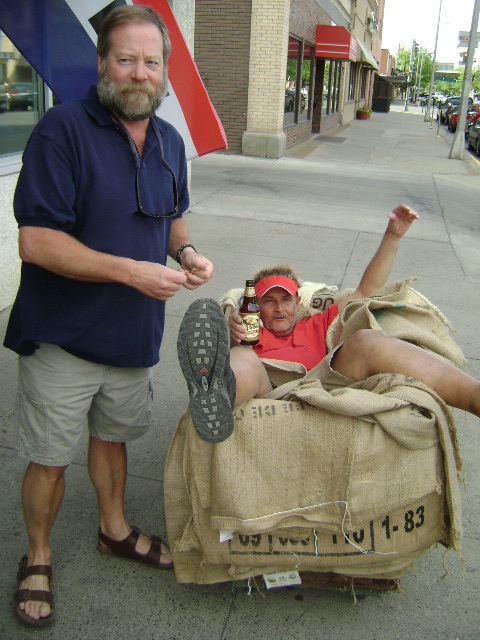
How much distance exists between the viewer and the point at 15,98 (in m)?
5.58

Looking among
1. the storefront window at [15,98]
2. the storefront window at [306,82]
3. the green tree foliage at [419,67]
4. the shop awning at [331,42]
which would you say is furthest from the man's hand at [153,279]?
the green tree foliage at [419,67]

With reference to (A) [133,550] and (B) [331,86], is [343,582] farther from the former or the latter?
(B) [331,86]

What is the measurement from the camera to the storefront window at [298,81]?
690 inches

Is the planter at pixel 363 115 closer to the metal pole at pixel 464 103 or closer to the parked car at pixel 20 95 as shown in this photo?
the metal pole at pixel 464 103

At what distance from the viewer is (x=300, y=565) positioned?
7.73 feet

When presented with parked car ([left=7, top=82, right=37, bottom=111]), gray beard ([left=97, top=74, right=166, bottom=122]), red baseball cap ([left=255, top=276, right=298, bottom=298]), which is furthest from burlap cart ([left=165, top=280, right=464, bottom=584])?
parked car ([left=7, top=82, right=37, bottom=111])

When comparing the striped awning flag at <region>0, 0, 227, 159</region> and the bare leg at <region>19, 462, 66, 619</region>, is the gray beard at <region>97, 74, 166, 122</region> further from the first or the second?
the bare leg at <region>19, 462, 66, 619</region>

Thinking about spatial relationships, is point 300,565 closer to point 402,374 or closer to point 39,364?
point 402,374

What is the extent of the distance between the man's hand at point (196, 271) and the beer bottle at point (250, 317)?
42 centimetres

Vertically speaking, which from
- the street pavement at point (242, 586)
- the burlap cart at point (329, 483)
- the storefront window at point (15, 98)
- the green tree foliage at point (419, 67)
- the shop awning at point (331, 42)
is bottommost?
the street pavement at point (242, 586)

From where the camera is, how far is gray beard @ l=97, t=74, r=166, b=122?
217 centimetres

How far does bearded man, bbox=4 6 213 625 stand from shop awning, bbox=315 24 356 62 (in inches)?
788

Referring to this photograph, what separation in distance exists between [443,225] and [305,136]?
39.3 feet

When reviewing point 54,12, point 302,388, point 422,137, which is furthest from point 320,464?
point 422,137
